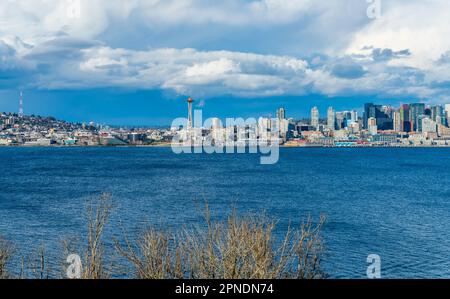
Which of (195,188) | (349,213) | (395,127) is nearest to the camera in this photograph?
(349,213)

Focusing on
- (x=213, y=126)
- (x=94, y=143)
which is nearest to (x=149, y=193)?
(x=213, y=126)

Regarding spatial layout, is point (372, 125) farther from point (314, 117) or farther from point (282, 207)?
point (282, 207)

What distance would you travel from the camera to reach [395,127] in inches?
5640

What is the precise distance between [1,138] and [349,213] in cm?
11820

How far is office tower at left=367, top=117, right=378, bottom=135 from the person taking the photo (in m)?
138

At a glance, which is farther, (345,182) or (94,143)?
(94,143)

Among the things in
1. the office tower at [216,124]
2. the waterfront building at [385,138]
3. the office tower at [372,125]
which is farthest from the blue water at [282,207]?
the office tower at [372,125]

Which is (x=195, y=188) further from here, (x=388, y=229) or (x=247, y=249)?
(x=247, y=249)

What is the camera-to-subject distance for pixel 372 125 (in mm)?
140375

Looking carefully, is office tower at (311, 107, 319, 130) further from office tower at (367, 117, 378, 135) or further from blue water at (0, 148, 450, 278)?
blue water at (0, 148, 450, 278)

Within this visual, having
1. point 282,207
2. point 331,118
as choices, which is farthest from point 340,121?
point 282,207
